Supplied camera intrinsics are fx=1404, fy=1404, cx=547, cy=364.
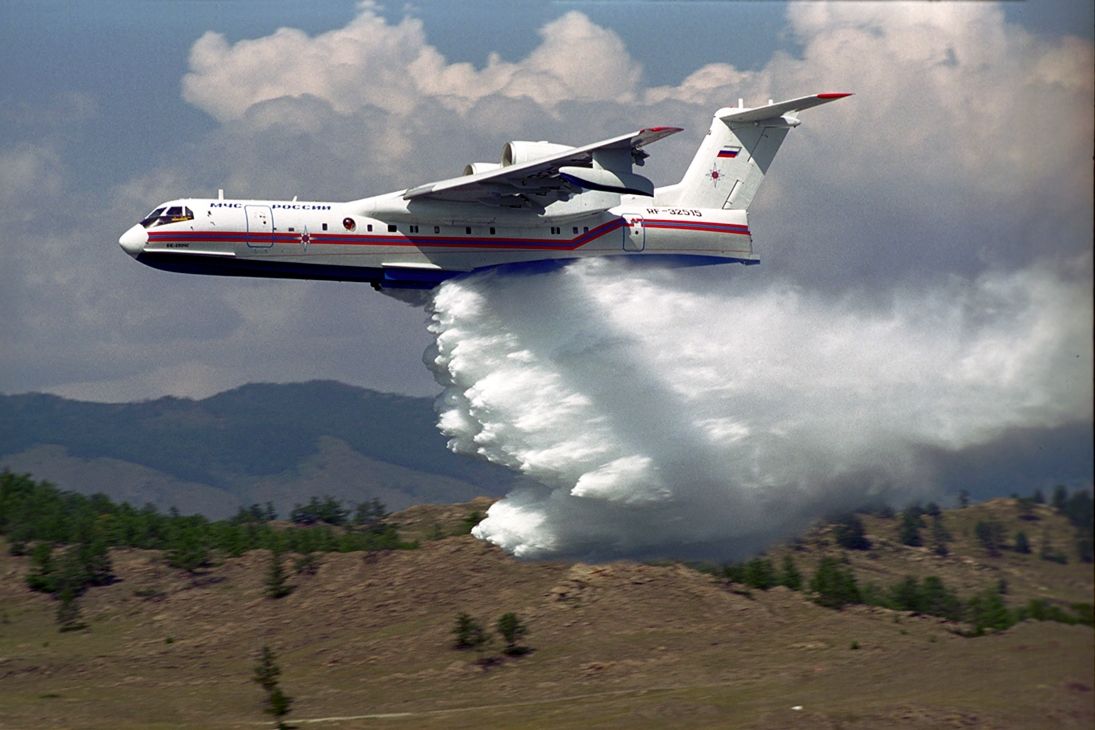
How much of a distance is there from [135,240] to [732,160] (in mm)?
11397

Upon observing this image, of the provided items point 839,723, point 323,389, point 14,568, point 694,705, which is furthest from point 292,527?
point 323,389

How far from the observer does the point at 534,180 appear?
77.2ft

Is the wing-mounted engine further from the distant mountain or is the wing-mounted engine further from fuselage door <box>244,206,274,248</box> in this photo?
the distant mountain

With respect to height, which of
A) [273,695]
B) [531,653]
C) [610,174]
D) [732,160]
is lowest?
[273,695]

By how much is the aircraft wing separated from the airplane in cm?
2

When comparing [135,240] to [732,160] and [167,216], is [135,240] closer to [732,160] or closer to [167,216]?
[167,216]

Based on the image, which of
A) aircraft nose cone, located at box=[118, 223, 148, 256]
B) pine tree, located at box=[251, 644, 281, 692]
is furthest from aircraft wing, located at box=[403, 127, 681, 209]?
pine tree, located at box=[251, 644, 281, 692]

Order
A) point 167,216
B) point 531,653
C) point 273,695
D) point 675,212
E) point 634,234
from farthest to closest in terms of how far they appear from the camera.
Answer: point 531,653
point 273,695
point 675,212
point 634,234
point 167,216

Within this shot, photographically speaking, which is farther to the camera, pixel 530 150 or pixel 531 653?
pixel 531 653

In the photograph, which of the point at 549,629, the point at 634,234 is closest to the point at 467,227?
the point at 634,234

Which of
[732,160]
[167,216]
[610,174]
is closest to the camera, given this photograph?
[610,174]

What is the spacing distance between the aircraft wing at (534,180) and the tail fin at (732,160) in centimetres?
345

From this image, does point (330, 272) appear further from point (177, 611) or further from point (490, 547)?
point (177, 611)

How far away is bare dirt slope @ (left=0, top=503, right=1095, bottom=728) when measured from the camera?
900 inches
